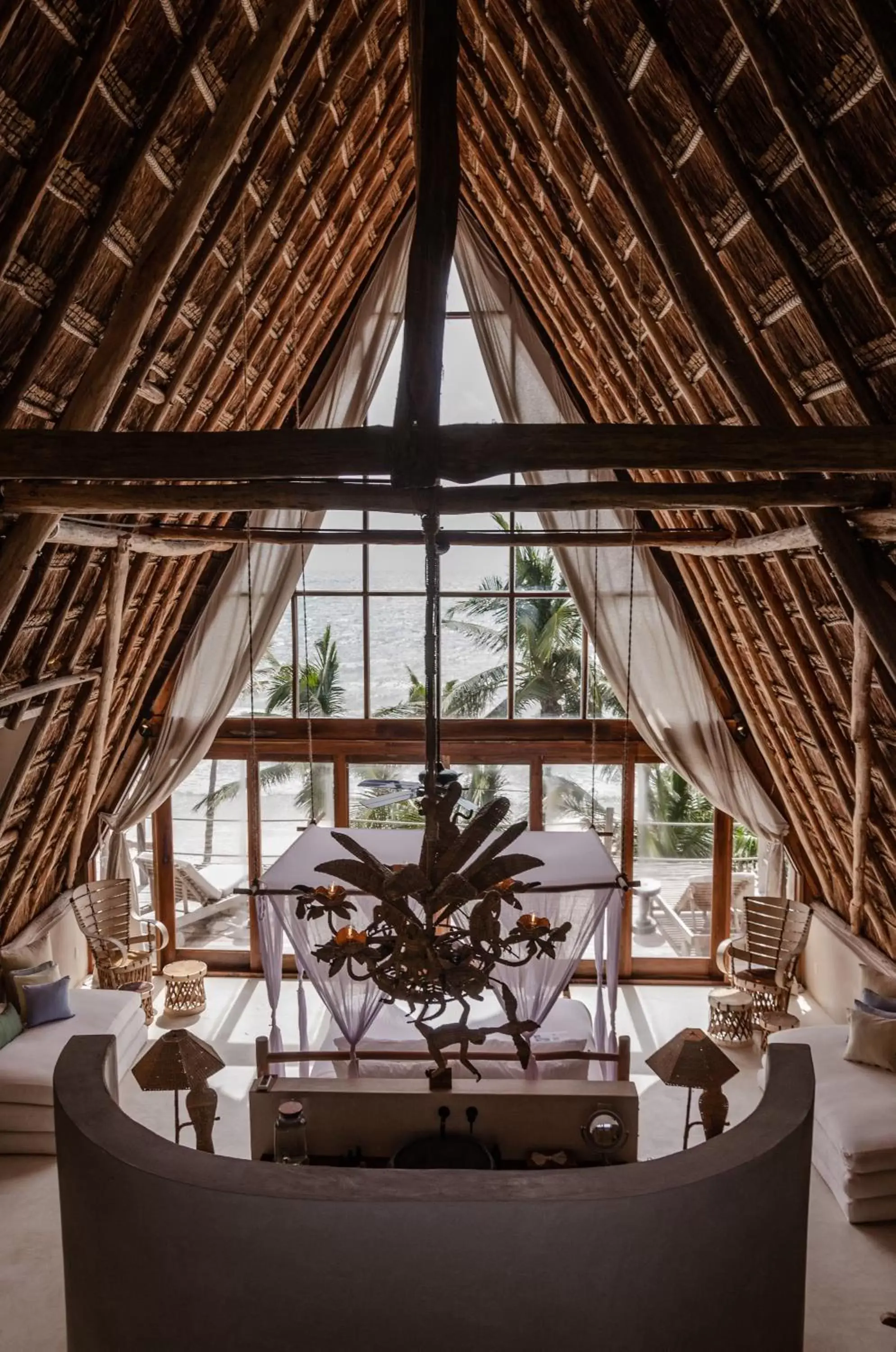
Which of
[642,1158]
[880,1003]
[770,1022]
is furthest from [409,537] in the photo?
[770,1022]

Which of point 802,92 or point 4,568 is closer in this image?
point 802,92

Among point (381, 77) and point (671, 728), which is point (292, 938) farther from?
point (381, 77)

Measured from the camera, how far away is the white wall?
6.62 meters

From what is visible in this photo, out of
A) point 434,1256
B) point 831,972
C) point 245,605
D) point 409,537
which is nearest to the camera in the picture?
point 434,1256

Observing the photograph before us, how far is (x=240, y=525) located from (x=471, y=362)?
2298mm

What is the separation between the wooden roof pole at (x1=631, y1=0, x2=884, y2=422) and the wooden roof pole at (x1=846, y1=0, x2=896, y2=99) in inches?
32.7

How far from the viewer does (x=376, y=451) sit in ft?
12.4

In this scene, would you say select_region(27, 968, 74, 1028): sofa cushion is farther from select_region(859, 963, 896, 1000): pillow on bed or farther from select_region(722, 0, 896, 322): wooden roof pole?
select_region(722, 0, 896, 322): wooden roof pole

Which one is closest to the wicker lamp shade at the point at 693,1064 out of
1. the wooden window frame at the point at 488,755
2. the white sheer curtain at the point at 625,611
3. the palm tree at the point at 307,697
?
the white sheer curtain at the point at 625,611

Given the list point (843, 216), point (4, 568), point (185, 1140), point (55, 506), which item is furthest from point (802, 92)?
point (185, 1140)

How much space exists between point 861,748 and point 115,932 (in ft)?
18.3

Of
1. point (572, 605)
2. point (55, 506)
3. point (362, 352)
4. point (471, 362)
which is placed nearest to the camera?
point (55, 506)

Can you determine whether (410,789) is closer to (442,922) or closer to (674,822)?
(442,922)

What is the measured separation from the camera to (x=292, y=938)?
5.43 meters
